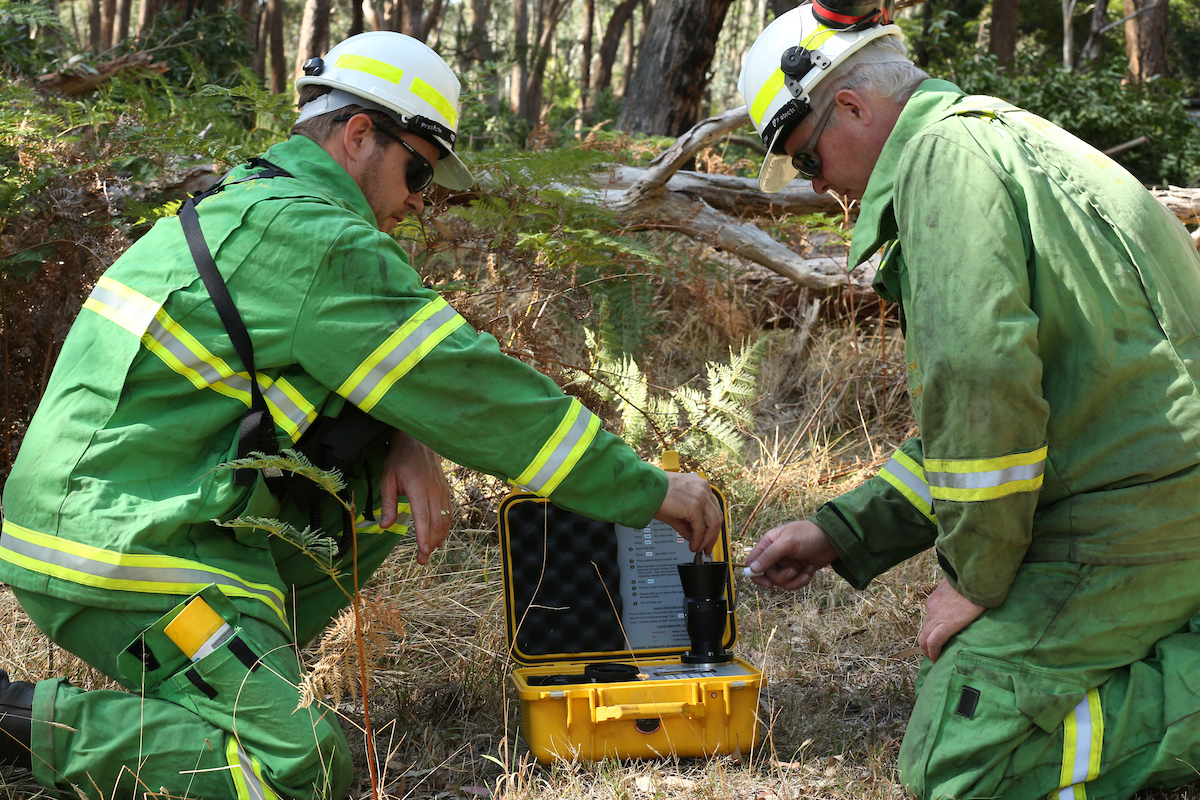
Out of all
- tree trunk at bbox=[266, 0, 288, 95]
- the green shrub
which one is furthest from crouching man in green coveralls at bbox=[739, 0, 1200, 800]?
tree trunk at bbox=[266, 0, 288, 95]

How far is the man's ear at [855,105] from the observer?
2852 mm

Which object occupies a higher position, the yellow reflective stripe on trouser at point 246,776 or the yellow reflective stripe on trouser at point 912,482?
the yellow reflective stripe on trouser at point 912,482

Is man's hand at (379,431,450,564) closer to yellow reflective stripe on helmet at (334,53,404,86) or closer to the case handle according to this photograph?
the case handle

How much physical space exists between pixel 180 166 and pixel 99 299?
2.86 metres

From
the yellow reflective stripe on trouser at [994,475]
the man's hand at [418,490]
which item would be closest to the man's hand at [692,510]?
the man's hand at [418,490]

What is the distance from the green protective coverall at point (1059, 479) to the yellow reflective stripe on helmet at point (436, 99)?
5.02 ft

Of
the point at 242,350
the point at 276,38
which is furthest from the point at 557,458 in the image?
the point at 276,38

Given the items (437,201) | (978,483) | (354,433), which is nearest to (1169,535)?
(978,483)

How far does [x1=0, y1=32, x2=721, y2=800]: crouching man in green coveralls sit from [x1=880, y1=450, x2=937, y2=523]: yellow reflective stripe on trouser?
906 millimetres

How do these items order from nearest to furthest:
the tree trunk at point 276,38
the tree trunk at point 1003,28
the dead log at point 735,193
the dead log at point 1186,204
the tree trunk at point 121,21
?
the dead log at point 1186,204 < the dead log at point 735,193 < the tree trunk at point 276,38 < the tree trunk at point 121,21 < the tree trunk at point 1003,28

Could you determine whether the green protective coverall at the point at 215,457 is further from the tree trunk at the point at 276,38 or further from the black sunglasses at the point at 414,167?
the tree trunk at the point at 276,38

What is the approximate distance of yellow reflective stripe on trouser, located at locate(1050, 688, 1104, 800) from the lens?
8.01ft

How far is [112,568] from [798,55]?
238 centimetres

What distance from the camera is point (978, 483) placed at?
7.77 ft
